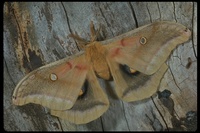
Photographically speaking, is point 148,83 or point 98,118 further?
point 98,118

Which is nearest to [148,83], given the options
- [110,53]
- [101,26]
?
[110,53]

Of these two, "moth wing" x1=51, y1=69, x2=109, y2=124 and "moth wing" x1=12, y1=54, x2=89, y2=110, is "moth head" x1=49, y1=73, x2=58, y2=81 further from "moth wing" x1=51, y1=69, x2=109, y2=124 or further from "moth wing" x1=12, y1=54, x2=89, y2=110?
"moth wing" x1=51, y1=69, x2=109, y2=124

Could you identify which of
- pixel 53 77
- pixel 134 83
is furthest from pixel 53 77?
pixel 134 83

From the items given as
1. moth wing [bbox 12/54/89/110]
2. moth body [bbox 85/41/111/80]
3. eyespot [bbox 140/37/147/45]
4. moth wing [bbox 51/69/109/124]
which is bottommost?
moth wing [bbox 51/69/109/124]

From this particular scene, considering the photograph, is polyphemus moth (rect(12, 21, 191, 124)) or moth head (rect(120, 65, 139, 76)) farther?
moth head (rect(120, 65, 139, 76))

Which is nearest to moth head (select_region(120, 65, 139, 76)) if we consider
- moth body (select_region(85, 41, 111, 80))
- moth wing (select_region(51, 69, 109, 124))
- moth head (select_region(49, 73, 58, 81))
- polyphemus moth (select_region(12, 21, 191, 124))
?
polyphemus moth (select_region(12, 21, 191, 124))

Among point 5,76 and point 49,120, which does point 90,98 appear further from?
point 5,76
